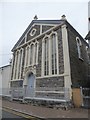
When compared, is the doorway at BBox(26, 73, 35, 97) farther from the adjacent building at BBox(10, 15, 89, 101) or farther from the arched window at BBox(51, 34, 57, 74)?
the arched window at BBox(51, 34, 57, 74)

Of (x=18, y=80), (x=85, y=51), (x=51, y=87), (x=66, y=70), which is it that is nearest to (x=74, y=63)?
(x=66, y=70)

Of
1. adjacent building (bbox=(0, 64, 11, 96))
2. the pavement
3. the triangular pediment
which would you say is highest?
the triangular pediment

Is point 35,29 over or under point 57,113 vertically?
over

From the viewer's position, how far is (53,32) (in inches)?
600

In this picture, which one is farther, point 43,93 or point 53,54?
point 53,54

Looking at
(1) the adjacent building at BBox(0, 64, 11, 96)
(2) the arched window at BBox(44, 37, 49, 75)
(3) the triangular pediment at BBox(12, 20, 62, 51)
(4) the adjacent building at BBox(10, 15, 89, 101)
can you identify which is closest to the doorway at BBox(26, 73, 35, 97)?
(4) the adjacent building at BBox(10, 15, 89, 101)

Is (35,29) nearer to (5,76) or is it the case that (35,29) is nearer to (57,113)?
(5,76)

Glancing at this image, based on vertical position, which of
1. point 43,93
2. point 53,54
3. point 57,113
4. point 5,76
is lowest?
point 57,113

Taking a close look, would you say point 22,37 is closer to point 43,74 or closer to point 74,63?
point 43,74

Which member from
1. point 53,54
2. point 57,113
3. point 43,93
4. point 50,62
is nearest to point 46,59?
point 50,62

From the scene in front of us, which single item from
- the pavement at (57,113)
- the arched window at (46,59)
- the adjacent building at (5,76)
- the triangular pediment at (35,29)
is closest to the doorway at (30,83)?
the arched window at (46,59)

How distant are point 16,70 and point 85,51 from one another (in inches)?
359

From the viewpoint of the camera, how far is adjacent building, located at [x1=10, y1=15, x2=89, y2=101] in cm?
1284

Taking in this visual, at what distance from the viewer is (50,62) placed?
47.9 feet
